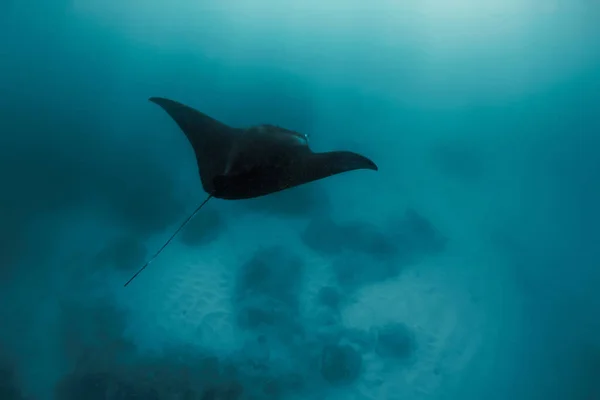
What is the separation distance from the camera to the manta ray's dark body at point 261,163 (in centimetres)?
501

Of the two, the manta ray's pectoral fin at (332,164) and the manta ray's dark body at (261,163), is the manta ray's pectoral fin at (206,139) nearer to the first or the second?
the manta ray's dark body at (261,163)

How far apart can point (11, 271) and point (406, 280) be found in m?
9.55

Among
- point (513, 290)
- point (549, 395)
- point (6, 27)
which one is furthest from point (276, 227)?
point (6, 27)

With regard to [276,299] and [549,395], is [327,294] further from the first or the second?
[549,395]

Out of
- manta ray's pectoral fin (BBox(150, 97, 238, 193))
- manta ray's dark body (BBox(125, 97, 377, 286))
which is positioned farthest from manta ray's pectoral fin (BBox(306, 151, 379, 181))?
manta ray's pectoral fin (BBox(150, 97, 238, 193))

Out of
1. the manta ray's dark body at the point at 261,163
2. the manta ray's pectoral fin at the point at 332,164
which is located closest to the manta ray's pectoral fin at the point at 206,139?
the manta ray's dark body at the point at 261,163

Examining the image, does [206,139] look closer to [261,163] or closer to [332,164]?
[261,163]

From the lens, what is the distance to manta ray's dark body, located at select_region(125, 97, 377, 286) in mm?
5008

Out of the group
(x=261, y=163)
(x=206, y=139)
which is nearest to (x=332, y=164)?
(x=261, y=163)

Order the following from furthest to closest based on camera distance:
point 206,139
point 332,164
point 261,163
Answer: point 206,139 < point 332,164 < point 261,163

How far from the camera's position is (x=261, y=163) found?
5.09 m

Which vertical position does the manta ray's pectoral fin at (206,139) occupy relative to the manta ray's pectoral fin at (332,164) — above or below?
below

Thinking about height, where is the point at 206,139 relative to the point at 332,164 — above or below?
below

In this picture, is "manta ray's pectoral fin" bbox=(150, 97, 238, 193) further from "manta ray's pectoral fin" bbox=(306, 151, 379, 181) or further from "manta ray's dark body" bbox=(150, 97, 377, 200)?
"manta ray's pectoral fin" bbox=(306, 151, 379, 181)
